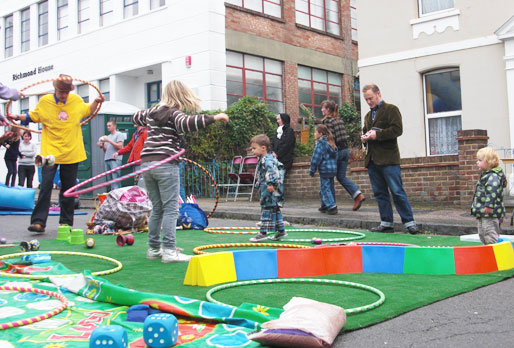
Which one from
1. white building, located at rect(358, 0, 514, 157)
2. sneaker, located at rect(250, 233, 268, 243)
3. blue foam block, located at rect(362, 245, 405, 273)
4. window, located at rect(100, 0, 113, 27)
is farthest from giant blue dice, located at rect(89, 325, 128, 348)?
window, located at rect(100, 0, 113, 27)

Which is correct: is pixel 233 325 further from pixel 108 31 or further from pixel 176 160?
pixel 108 31

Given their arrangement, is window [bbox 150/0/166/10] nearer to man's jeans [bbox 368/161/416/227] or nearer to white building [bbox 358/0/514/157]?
white building [bbox 358/0/514/157]

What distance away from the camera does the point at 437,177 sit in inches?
468

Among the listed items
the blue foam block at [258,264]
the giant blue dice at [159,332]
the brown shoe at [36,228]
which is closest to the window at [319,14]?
the brown shoe at [36,228]

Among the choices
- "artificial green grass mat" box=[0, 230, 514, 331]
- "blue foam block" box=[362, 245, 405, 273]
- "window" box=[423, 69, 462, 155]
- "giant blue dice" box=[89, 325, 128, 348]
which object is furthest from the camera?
"window" box=[423, 69, 462, 155]

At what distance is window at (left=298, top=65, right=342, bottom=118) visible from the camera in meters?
25.2

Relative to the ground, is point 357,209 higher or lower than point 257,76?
lower

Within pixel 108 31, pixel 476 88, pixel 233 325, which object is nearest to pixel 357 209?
pixel 476 88

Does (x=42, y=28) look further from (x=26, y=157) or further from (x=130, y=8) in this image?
(x=26, y=157)

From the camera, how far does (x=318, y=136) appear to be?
1048cm

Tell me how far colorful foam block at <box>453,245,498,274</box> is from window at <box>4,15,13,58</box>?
3087 cm

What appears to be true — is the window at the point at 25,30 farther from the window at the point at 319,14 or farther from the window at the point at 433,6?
the window at the point at 433,6

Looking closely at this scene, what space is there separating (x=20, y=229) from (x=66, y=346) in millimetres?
7137

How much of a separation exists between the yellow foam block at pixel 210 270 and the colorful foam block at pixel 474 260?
6.59ft
